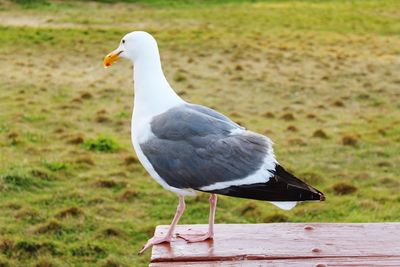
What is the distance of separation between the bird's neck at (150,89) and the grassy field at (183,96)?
104 inches

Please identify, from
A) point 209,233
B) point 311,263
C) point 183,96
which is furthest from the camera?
point 183,96

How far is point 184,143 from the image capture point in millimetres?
3258

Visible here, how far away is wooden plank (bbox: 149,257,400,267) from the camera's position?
303 centimetres

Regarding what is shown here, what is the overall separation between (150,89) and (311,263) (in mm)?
997

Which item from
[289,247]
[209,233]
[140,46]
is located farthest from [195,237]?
[140,46]

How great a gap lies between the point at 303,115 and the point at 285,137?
1.52 m

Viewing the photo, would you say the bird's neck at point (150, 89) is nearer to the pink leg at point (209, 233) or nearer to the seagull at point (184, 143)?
the seagull at point (184, 143)

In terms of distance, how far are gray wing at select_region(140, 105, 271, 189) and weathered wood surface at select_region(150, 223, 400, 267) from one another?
297mm

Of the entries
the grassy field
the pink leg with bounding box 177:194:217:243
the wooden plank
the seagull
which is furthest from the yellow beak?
the grassy field

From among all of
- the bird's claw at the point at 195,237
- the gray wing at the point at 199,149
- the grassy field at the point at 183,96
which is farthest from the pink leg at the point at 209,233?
the grassy field at the point at 183,96

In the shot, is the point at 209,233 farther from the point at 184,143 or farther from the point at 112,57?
the point at 112,57

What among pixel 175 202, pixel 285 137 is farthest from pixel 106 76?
pixel 175 202

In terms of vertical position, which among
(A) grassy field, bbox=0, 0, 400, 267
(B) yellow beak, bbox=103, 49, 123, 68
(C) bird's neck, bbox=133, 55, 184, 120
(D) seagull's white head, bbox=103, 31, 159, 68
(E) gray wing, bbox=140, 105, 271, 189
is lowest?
(A) grassy field, bbox=0, 0, 400, 267

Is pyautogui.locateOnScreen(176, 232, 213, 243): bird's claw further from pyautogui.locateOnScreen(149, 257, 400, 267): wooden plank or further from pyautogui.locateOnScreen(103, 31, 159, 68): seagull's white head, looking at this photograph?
pyautogui.locateOnScreen(103, 31, 159, 68): seagull's white head
